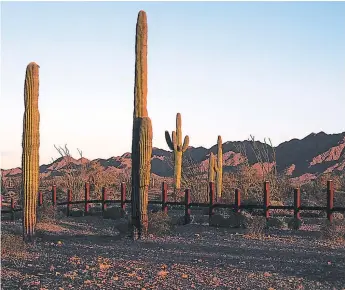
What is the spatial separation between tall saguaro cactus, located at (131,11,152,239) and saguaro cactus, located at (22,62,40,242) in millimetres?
2569

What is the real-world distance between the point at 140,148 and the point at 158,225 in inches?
82.8

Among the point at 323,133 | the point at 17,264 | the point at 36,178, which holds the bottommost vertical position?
the point at 17,264

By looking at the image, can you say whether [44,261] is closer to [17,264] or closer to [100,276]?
[17,264]

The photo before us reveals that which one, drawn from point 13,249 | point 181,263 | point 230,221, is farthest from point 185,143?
point 181,263

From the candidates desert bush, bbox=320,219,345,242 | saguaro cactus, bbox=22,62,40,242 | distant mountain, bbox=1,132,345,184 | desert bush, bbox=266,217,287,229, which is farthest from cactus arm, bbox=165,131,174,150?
distant mountain, bbox=1,132,345,184

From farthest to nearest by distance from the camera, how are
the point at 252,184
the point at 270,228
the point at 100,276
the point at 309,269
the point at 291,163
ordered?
the point at 291,163
the point at 252,184
the point at 270,228
the point at 309,269
the point at 100,276

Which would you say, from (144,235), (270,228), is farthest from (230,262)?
(270,228)

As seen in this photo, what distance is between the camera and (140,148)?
1490 centimetres

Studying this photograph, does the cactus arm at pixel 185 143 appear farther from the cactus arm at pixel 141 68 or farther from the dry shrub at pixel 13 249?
the dry shrub at pixel 13 249

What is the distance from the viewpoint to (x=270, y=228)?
16516 mm

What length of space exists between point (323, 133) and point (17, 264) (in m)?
77.5

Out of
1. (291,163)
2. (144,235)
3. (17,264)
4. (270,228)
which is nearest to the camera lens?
(17,264)

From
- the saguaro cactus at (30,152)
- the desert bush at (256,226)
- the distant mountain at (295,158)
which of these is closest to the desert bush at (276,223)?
the desert bush at (256,226)

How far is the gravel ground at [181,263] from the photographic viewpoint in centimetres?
898
